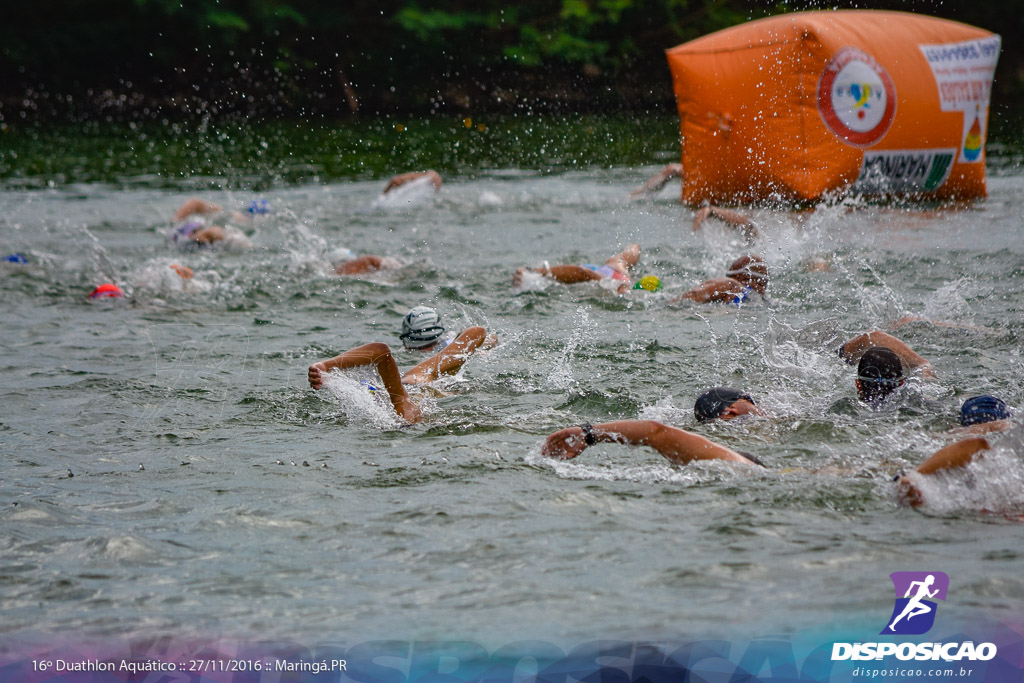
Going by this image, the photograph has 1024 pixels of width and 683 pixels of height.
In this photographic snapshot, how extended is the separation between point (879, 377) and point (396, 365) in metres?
2.66

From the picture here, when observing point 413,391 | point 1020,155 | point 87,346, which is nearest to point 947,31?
point 1020,155

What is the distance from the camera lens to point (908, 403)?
563cm

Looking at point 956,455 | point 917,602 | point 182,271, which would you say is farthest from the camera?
point 182,271

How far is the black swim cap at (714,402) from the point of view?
5430 mm

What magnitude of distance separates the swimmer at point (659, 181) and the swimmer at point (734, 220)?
7.97 ft

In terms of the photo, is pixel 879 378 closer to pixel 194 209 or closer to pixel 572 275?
pixel 572 275

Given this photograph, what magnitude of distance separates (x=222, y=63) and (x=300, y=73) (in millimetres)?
2109

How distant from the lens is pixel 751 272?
8.34 metres

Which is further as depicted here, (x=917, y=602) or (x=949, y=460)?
(x=949, y=460)

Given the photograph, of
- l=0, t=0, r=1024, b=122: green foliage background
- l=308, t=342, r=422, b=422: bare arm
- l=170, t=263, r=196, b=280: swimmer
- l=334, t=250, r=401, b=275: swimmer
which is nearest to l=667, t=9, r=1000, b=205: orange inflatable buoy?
l=334, t=250, r=401, b=275: swimmer

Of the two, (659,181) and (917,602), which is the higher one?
(659,181)

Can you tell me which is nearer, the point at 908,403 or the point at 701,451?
the point at 701,451

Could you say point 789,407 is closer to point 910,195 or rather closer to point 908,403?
point 908,403

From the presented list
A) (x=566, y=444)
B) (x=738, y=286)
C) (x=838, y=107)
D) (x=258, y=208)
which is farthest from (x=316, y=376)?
(x=258, y=208)
